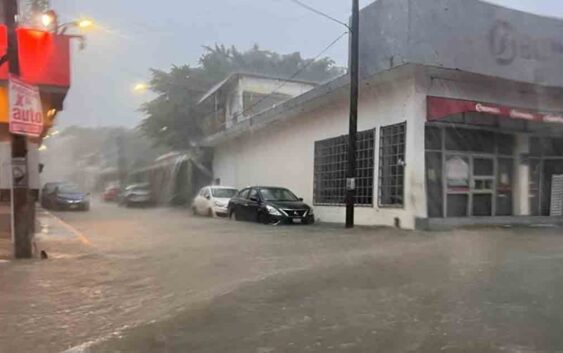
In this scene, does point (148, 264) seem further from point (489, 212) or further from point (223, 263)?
point (489, 212)

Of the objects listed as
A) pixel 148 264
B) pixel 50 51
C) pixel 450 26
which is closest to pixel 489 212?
pixel 450 26

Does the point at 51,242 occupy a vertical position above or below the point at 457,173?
below

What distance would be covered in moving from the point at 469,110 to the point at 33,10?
989 cm

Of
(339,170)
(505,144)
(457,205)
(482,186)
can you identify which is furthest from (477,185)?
(339,170)

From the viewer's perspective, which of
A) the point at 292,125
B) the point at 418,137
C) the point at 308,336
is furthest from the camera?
the point at 292,125

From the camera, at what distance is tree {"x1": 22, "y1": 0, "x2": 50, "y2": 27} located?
12.6 m

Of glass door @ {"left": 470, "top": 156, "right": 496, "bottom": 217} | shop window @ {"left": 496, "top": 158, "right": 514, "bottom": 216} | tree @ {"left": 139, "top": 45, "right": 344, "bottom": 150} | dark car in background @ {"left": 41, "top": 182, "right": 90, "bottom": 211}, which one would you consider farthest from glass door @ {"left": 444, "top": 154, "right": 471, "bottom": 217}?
dark car in background @ {"left": 41, "top": 182, "right": 90, "bottom": 211}

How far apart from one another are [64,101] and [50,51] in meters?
2.43

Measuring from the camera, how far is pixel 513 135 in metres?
17.5

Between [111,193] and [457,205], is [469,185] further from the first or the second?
[111,193]

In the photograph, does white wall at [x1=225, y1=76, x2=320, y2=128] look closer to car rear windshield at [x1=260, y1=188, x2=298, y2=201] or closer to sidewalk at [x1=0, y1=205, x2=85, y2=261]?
car rear windshield at [x1=260, y1=188, x2=298, y2=201]

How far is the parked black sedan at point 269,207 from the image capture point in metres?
17.7

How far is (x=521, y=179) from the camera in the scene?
1770 cm

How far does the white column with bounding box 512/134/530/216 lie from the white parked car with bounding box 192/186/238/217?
30.7 ft
